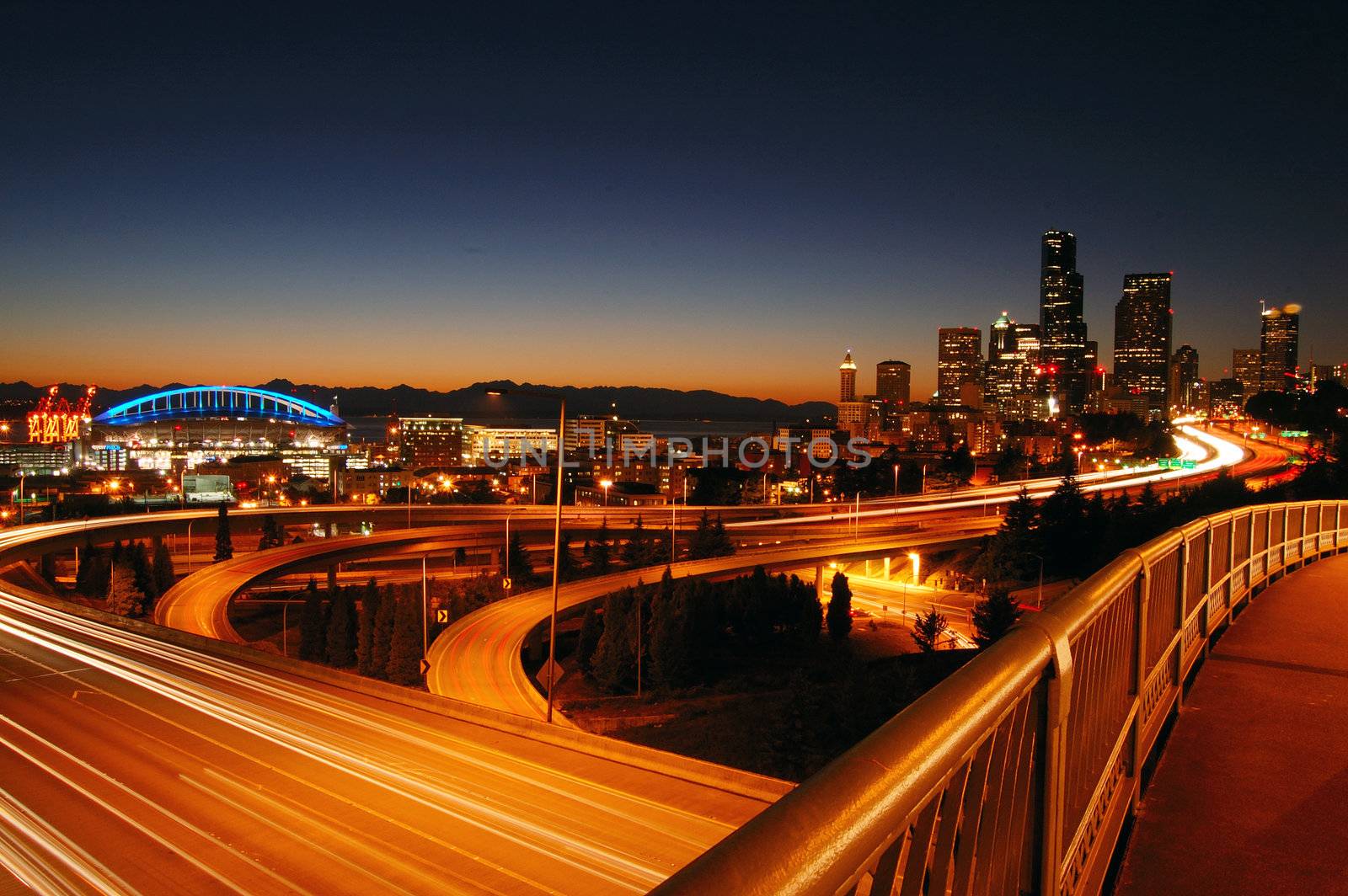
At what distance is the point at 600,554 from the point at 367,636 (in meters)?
14.4

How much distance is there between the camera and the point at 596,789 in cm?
849

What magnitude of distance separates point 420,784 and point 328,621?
26.2m

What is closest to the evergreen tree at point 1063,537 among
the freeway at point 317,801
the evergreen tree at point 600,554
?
the evergreen tree at point 600,554

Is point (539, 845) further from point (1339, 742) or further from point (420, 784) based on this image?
point (1339, 742)

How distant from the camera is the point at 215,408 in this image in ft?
455

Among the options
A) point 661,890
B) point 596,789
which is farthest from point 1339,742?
point 596,789

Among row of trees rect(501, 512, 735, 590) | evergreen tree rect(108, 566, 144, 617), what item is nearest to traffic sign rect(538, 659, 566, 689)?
row of trees rect(501, 512, 735, 590)

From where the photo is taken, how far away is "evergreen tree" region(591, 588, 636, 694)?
28.3 metres

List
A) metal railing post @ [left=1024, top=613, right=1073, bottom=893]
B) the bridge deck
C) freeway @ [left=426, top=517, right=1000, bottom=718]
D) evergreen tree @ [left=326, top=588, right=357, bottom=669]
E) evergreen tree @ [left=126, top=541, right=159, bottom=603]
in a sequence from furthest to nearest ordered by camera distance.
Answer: evergreen tree @ [left=126, top=541, right=159, bottom=603]
evergreen tree @ [left=326, top=588, right=357, bottom=669]
freeway @ [left=426, top=517, right=1000, bottom=718]
the bridge deck
metal railing post @ [left=1024, top=613, right=1073, bottom=893]

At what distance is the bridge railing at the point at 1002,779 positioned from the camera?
95 centimetres

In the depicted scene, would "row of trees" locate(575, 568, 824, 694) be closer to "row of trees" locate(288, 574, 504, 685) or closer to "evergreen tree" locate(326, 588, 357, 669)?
"row of trees" locate(288, 574, 504, 685)

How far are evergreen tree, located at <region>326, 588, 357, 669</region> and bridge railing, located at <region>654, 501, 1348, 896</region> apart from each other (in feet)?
99.1

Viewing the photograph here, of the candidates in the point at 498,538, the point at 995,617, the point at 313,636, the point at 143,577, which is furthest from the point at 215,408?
the point at 995,617

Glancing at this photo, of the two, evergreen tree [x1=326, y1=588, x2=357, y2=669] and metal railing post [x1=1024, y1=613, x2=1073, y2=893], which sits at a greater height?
metal railing post [x1=1024, y1=613, x2=1073, y2=893]
